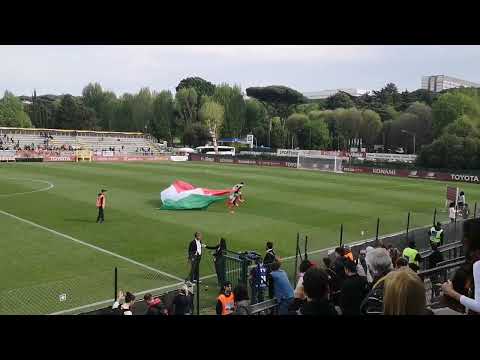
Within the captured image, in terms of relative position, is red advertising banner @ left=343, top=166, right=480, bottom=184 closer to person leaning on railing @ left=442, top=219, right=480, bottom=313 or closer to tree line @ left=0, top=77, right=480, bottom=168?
tree line @ left=0, top=77, right=480, bottom=168

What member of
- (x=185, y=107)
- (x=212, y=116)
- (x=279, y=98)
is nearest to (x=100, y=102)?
(x=185, y=107)

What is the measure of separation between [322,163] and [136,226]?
4345 centimetres

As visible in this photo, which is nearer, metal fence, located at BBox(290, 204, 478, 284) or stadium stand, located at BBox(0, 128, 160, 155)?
metal fence, located at BBox(290, 204, 478, 284)

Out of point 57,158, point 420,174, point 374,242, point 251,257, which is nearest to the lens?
point 251,257

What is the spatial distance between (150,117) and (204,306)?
340 feet

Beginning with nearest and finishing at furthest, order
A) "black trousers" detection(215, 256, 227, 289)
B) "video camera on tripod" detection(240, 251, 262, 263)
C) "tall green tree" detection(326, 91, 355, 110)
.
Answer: "video camera on tripod" detection(240, 251, 262, 263), "black trousers" detection(215, 256, 227, 289), "tall green tree" detection(326, 91, 355, 110)

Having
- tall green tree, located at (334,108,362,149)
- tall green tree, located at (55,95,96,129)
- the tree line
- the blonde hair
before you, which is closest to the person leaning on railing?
the blonde hair

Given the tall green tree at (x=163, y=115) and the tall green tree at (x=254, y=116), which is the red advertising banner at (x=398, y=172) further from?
the tall green tree at (x=163, y=115)

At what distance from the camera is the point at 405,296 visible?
3.74 m

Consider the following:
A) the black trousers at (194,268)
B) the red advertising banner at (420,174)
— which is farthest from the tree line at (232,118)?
the black trousers at (194,268)

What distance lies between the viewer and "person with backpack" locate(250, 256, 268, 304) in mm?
10703

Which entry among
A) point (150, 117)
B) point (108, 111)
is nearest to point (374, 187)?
point (150, 117)

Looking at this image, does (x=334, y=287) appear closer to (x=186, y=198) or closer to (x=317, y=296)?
(x=317, y=296)

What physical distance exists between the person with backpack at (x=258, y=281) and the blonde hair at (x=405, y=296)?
22.9 feet
